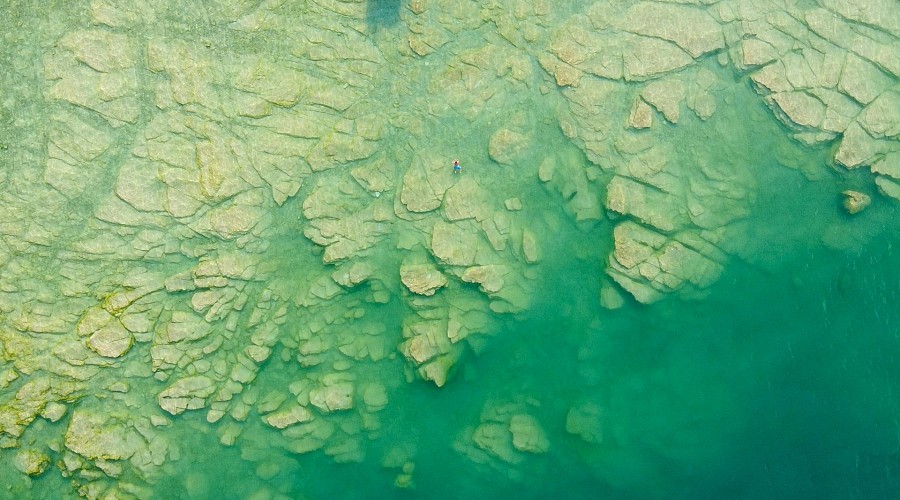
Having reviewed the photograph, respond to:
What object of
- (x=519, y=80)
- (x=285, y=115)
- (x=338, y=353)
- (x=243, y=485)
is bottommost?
(x=243, y=485)

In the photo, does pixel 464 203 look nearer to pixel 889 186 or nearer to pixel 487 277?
pixel 487 277

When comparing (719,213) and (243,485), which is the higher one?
(719,213)

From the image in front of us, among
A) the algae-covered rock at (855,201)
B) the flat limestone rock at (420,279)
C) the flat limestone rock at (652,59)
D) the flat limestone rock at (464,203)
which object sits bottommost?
the flat limestone rock at (420,279)

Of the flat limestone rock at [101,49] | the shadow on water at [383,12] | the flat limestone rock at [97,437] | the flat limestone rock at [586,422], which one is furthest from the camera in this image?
the flat limestone rock at [586,422]

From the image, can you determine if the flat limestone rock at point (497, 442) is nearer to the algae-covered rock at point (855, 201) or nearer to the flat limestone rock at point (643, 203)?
the flat limestone rock at point (643, 203)

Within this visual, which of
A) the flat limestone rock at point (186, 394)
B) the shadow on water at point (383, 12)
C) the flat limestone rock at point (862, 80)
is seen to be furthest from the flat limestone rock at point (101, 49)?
the flat limestone rock at point (862, 80)

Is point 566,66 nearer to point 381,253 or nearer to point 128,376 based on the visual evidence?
point 381,253

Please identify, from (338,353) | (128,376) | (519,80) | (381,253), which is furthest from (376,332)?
(519,80)
